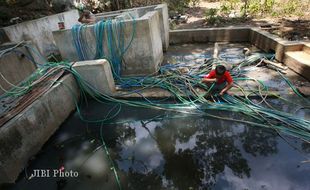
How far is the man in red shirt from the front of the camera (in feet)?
14.4

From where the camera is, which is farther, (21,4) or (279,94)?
(21,4)

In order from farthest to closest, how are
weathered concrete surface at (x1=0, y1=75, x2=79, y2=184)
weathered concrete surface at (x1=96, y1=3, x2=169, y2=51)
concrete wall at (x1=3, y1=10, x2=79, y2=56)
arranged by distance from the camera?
weathered concrete surface at (x1=96, y1=3, x2=169, y2=51)
concrete wall at (x1=3, y1=10, x2=79, y2=56)
weathered concrete surface at (x1=0, y1=75, x2=79, y2=184)

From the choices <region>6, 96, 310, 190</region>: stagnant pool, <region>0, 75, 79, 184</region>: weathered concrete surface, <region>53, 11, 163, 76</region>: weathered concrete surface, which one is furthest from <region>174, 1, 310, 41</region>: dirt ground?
<region>0, 75, 79, 184</region>: weathered concrete surface

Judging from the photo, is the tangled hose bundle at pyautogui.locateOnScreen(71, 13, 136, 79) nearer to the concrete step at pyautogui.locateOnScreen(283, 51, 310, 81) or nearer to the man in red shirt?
the man in red shirt

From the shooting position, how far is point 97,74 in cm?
487

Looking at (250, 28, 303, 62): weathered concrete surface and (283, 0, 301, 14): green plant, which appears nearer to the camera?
(250, 28, 303, 62): weathered concrete surface

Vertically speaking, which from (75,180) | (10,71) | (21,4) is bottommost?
(75,180)

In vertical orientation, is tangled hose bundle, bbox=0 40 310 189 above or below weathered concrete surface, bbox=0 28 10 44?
below

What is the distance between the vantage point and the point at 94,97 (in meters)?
5.20

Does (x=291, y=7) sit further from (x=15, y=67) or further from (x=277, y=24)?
(x=15, y=67)

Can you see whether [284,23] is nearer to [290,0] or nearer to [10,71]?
[290,0]

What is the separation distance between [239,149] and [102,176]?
2.24m

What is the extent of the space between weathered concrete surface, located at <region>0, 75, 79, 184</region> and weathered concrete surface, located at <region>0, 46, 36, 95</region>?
0.85 metres

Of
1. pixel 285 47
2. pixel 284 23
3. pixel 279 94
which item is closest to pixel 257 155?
pixel 279 94
